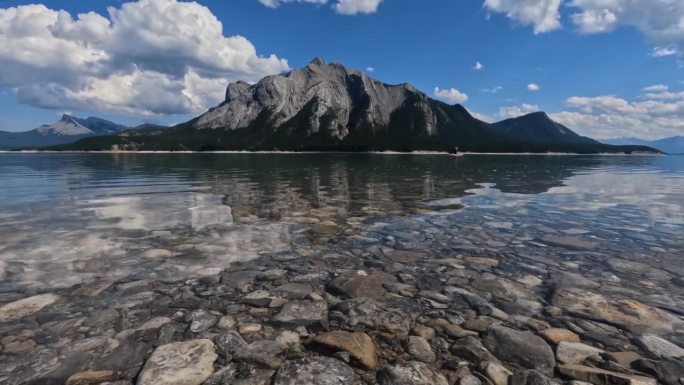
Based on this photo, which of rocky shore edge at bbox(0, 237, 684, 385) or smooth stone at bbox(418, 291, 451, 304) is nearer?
rocky shore edge at bbox(0, 237, 684, 385)

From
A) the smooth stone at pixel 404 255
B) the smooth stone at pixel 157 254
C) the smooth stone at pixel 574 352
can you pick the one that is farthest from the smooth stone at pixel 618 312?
the smooth stone at pixel 157 254

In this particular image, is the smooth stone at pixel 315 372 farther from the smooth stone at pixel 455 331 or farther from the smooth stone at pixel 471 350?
the smooth stone at pixel 455 331

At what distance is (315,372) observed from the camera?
493cm

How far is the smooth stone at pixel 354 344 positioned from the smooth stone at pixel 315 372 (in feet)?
0.86

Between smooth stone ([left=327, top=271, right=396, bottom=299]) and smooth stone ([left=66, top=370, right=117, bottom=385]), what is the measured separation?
4.20 m

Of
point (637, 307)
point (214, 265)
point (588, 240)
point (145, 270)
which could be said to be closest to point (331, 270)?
point (214, 265)

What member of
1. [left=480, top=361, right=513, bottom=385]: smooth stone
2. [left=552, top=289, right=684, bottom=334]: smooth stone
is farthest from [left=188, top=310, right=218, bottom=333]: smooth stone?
[left=552, top=289, right=684, bottom=334]: smooth stone

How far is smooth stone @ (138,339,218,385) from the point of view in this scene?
15.6ft

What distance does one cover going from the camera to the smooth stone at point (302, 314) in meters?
6.46

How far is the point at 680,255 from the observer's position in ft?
36.1

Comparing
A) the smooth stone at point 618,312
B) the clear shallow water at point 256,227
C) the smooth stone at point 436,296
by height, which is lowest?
the clear shallow water at point 256,227

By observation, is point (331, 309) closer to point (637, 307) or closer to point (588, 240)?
point (637, 307)

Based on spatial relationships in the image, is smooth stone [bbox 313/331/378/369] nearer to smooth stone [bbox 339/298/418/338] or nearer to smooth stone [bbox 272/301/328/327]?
smooth stone [bbox 339/298/418/338]

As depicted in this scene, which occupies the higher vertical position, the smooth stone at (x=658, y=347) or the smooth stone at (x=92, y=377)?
the smooth stone at (x=92, y=377)
